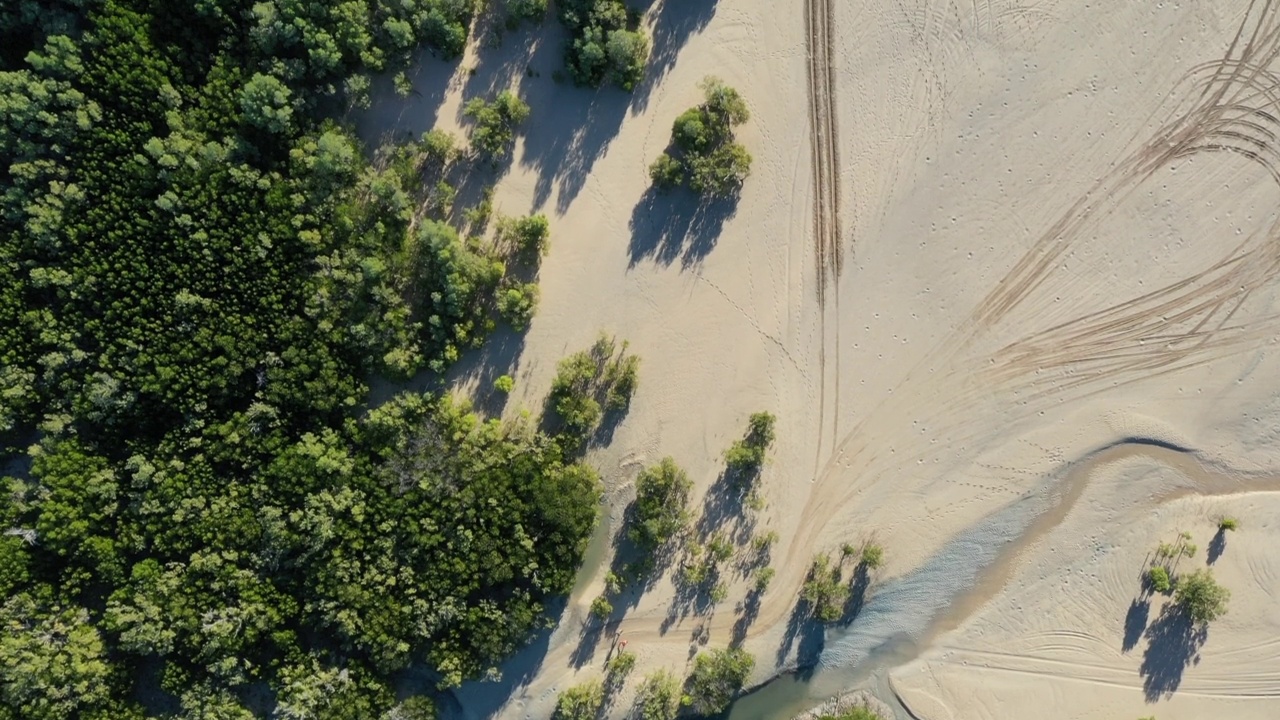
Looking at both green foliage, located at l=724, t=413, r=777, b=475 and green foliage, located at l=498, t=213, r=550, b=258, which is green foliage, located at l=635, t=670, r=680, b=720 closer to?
green foliage, located at l=724, t=413, r=777, b=475

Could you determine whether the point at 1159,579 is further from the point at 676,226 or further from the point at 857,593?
the point at 676,226

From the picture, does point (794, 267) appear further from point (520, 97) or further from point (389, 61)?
point (389, 61)

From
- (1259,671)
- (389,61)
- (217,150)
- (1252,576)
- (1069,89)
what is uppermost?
(1069,89)

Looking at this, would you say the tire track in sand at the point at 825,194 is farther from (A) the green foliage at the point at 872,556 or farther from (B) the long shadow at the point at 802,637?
(B) the long shadow at the point at 802,637

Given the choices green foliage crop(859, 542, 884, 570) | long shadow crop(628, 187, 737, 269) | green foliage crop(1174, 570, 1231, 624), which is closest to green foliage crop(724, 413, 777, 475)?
green foliage crop(859, 542, 884, 570)

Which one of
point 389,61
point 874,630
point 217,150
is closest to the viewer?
point 217,150

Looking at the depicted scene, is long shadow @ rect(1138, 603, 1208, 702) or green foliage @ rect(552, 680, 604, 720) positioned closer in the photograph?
green foliage @ rect(552, 680, 604, 720)

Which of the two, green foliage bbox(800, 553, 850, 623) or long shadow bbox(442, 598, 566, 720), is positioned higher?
green foliage bbox(800, 553, 850, 623)

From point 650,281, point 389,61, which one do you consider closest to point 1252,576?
point 650,281

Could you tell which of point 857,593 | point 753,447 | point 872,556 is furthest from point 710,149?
point 857,593
